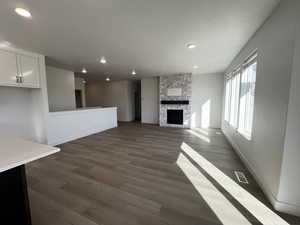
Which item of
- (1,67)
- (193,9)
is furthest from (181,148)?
(1,67)

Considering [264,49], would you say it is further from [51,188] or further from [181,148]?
[51,188]

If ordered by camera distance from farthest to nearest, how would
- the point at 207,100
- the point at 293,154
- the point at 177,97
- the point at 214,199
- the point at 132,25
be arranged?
the point at 177,97 < the point at 207,100 < the point at 132,25 < the point at 214,199 < the point at 293,154

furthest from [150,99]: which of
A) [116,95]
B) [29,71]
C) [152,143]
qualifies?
[29,71]

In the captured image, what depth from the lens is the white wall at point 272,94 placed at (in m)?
1.50

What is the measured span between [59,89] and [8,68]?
2.60 m

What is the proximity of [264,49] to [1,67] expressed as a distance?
508 cm

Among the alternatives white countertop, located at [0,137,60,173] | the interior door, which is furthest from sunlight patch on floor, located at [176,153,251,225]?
the interior door

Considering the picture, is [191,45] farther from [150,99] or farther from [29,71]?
[150,99]

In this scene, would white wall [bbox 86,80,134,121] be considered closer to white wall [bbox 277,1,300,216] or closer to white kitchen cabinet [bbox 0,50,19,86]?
white kitchen cabinet [bbox 0,50,19,86]

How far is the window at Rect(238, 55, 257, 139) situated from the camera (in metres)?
2.66

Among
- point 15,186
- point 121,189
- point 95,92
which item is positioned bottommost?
point 121,189

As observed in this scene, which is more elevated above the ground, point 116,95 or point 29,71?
point 29,71

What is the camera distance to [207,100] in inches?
248

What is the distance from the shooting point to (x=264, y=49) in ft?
6.68
